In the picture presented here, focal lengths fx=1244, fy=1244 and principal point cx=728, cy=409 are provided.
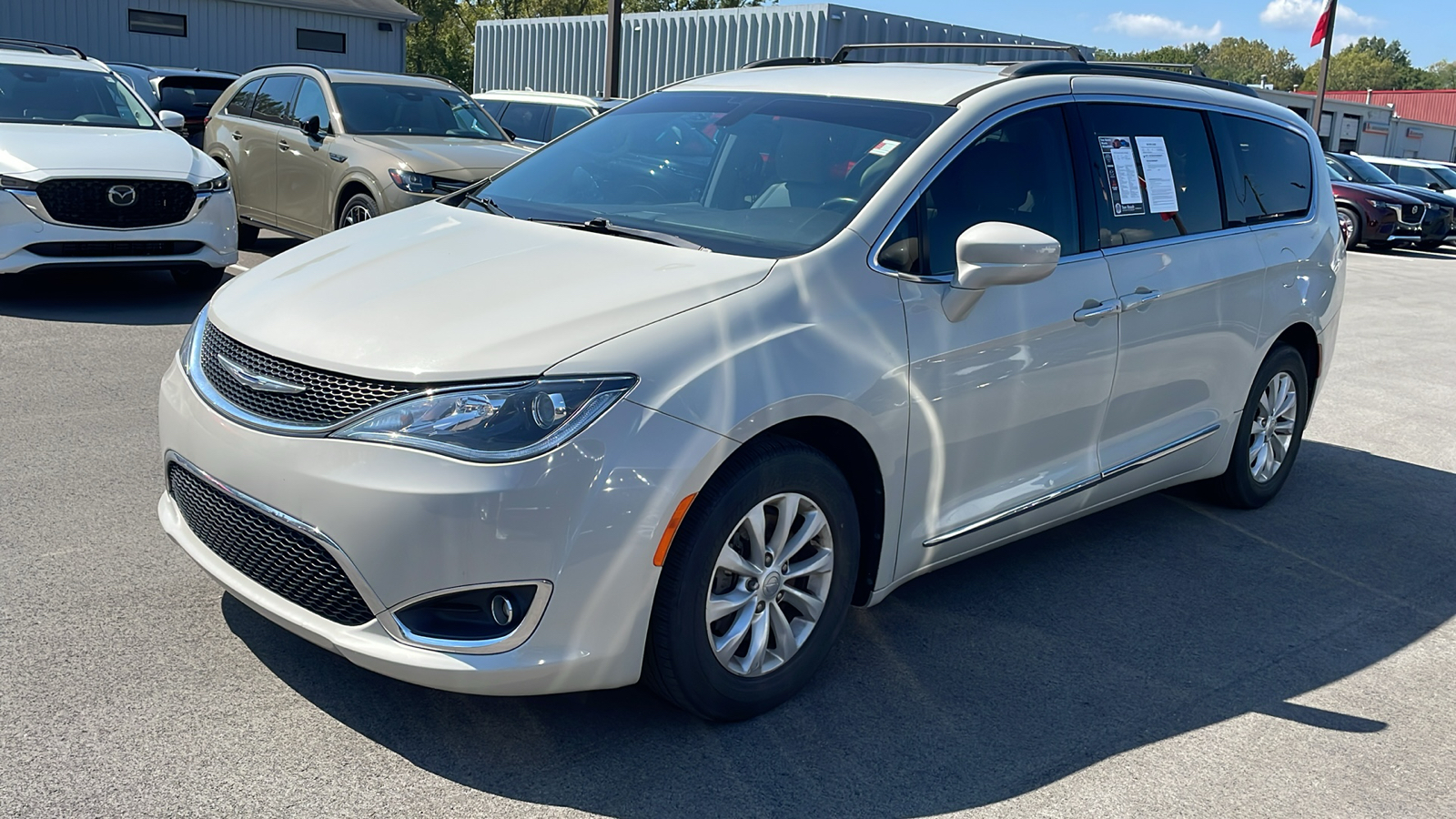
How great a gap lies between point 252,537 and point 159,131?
724 cm

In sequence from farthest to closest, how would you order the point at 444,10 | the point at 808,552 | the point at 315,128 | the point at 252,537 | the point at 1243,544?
1. the point at 444,10
2. the point at 315,128
3. the point at 1243,544
4. the point at 808,552
5. the point at 252,537

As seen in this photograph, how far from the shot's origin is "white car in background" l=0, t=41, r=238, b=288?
787cm

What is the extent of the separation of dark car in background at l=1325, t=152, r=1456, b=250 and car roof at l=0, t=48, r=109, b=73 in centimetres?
1988

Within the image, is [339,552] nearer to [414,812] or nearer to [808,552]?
[414,812]

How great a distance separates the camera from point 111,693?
324cm

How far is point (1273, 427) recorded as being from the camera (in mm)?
5629

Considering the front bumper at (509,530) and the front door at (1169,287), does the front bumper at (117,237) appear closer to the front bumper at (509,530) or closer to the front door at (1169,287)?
the front bumper at (509,530)

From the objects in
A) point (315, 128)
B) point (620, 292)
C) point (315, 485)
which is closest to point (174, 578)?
point (315, 485)

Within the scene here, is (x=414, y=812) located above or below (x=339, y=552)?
below

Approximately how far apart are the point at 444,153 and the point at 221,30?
79.0 feet

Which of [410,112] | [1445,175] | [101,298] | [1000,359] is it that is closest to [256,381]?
[1000,359]

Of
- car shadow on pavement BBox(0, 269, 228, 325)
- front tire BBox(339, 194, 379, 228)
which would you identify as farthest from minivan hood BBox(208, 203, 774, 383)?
front tire BBox(339, 194, 379, 228)

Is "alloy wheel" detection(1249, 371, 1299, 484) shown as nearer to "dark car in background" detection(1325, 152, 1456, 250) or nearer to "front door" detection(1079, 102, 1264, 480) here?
"front door" detection(1079, 102, 1264, 480)

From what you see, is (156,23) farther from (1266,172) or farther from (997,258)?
(997,258)
